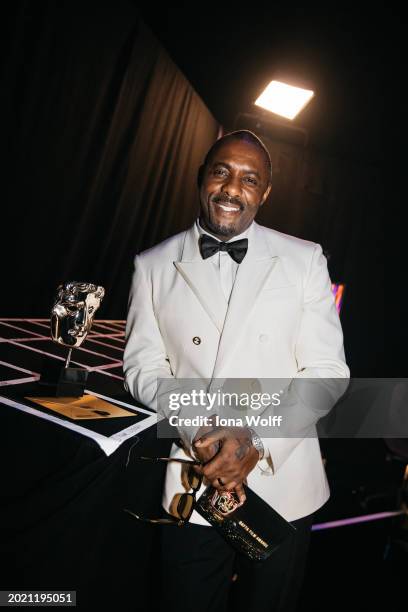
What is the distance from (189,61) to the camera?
5.51m

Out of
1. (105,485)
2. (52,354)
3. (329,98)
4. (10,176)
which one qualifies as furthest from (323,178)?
(105,485)

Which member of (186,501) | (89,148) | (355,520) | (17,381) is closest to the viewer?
(186,501)

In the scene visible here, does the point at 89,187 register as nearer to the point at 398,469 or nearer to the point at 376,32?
the point at 376,32

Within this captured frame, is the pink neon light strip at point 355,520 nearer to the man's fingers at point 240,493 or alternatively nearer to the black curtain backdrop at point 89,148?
the man's fingers at point 240,493

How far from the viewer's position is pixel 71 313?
1.58 meters

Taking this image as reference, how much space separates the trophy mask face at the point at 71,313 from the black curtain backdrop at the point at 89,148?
223 centimetres

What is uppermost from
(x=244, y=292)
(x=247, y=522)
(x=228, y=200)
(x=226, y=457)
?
(x=228, y=200)

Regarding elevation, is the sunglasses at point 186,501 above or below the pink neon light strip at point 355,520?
above

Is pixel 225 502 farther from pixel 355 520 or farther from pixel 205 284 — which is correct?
pixel 355 520

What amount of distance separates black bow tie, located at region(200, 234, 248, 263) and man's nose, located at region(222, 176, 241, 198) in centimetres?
19

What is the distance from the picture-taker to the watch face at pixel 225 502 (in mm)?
1220

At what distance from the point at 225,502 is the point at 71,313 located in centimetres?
92

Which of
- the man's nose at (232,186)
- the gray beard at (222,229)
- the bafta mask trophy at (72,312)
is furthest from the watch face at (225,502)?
the man's nose at (232,186)

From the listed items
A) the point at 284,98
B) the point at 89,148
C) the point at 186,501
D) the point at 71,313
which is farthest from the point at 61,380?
the point at 284,98
